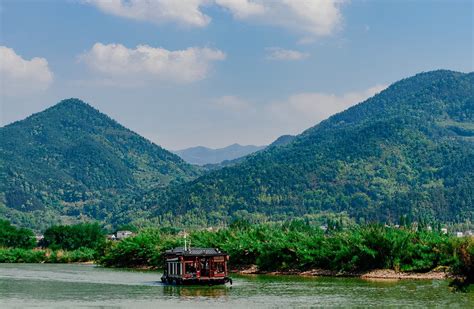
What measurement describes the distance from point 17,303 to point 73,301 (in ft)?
6.61

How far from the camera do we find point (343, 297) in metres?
32.0

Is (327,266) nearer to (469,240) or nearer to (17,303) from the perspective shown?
(469,240)

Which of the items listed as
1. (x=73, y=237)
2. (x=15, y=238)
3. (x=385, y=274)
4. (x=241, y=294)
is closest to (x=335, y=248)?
(x=385, y=274)

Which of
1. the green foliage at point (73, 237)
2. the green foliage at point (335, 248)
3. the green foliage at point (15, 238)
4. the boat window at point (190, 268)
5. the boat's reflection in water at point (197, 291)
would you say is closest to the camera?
the boat's reflection in water at point (197, 291)

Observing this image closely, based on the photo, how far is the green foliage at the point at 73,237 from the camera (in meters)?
100

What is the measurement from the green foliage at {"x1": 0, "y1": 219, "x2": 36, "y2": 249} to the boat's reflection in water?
64591 mm

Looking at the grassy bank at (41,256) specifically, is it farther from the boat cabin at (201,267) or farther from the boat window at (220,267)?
the boat window at (220,267)

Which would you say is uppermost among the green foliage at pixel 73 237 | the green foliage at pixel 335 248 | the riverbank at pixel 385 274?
→ the green foliage at pixel 73 237

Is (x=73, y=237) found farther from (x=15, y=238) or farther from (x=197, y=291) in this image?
(x=197, y=291)

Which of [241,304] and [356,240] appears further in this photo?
[356,240]

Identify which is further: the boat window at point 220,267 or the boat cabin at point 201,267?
the boat window at point 220,267

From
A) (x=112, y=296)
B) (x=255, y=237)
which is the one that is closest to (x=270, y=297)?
(x=112, y=296)

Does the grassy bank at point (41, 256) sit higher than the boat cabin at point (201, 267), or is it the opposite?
the grassy bank at point (41, 256)

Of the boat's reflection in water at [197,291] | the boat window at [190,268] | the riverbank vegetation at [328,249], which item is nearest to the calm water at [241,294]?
the boat's reflection in water at [197,291]
